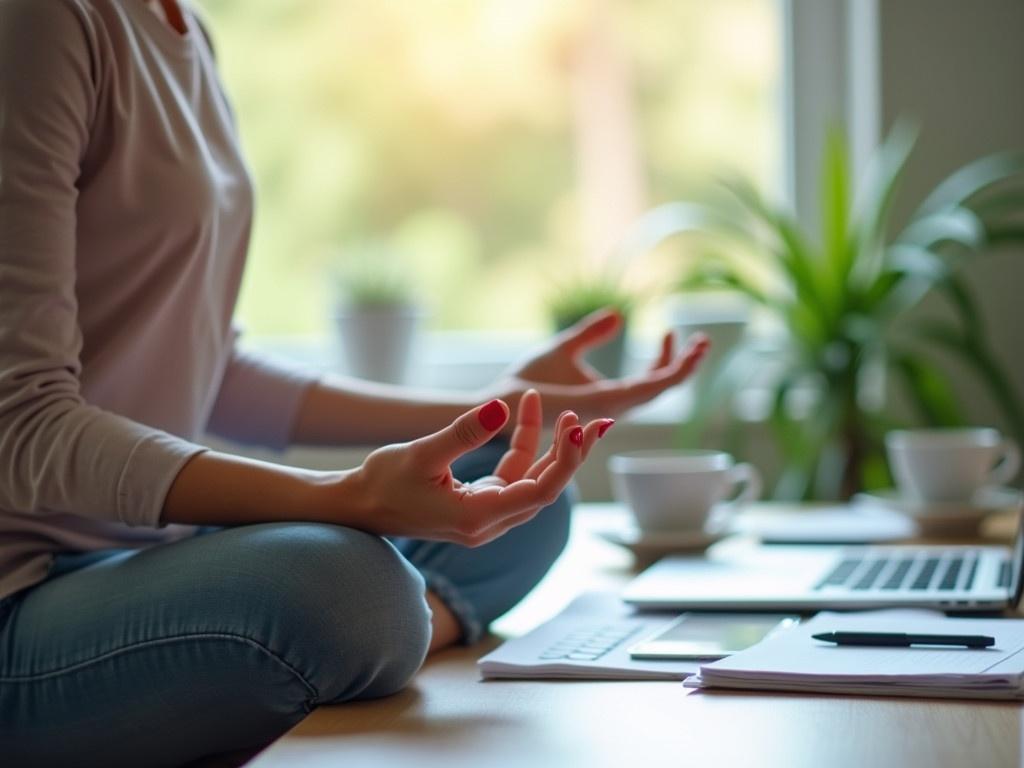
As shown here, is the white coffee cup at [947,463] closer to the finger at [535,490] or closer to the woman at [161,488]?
the woman at [161,488]

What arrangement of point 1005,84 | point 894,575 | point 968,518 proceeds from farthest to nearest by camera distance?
1. point 1005,84
2. point 968,518
3. point 894,575

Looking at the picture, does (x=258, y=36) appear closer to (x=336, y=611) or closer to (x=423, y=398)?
(x=423, y=398)

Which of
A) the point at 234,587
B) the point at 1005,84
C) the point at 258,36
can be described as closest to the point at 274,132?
the point at 258,36

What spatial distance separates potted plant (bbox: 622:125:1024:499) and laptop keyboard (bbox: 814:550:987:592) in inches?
31.0

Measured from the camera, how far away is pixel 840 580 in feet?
3.97

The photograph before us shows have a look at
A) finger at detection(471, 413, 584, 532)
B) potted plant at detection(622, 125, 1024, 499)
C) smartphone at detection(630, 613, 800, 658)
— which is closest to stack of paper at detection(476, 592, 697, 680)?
smartphone at detection(630, 613, 800, 658)

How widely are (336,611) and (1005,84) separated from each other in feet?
5.89

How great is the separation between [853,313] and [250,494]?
1.42 m

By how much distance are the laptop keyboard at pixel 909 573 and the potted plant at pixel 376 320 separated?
3.69ft

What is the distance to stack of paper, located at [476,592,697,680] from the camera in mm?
922

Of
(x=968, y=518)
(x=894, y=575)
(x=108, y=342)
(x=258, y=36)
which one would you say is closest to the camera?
(x=108, y=342)

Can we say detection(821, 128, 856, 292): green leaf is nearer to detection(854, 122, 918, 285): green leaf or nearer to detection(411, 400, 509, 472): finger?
detection(854, 122, 918, 285): green leaf

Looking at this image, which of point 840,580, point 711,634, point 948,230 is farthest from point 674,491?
point 948,230

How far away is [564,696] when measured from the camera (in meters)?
0.89
